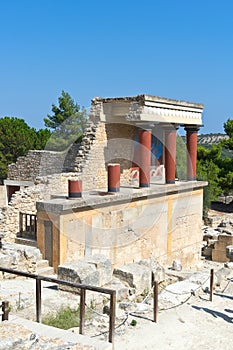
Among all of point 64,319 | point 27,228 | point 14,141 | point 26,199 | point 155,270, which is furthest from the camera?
point 14,141

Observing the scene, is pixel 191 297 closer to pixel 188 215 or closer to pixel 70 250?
pixel 70 250

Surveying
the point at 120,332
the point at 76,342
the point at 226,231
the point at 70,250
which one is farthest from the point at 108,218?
the point at 226,231

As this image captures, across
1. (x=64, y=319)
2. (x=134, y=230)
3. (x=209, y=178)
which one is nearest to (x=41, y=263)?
(x=64, y=319)

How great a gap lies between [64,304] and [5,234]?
14.5 feet

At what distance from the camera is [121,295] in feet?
28.6

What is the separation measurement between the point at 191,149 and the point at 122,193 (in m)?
5.40

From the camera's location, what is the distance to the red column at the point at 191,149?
55.8 ft

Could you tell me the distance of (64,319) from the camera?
7.05 metres

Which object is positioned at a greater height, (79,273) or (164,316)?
(79,273)

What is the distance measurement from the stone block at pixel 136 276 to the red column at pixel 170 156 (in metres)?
6.04

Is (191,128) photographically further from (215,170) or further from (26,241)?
(215,170)

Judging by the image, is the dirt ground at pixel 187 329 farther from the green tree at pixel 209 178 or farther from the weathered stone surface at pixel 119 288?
the green tree at pixel 209 178

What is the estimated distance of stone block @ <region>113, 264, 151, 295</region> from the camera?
9.54 meters

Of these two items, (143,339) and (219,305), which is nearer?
(143,339)
